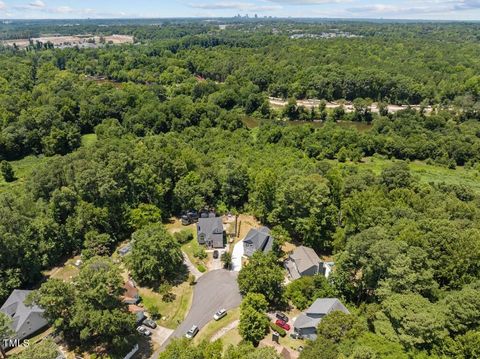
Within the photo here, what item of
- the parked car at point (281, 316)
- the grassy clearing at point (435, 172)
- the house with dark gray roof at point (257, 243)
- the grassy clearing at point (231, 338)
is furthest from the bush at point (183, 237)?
the grassy clearing at point (435, 172)

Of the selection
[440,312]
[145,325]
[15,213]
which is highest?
[15,213]

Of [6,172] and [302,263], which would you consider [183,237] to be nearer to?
[302,263]

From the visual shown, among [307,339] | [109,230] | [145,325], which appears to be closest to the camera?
[307,339]

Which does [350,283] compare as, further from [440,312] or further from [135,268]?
[135,268]

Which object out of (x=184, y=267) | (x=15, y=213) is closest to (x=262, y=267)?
(x=184, y=267)

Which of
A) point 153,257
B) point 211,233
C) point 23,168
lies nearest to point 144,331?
point 153,257

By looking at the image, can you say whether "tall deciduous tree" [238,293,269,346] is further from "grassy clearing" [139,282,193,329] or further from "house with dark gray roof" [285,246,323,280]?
"house with dark gray roof" [285,246,323,280]

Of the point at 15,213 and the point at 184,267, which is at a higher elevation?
the point at 15,213

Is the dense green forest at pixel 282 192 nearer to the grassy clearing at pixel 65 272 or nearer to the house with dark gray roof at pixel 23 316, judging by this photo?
Answer: the grassy clearing at pixel 65 272
